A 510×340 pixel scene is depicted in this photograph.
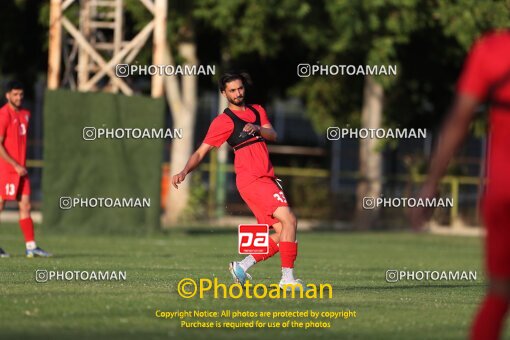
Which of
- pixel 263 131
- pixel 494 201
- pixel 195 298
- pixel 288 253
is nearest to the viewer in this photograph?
pixel 494 201

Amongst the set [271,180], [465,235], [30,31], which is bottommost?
[465,235]

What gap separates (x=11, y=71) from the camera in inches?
1544

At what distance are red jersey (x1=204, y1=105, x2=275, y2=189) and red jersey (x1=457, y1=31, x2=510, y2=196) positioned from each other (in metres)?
6.36

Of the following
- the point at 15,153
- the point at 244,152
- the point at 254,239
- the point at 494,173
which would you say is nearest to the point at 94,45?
the point at 15,153

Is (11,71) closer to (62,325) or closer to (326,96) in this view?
(326,96)

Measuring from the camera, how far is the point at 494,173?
8.28 m

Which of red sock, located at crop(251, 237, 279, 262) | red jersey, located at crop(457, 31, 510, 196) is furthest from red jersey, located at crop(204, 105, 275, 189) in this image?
red jersey, located at crop(457, 31, 510, 196)

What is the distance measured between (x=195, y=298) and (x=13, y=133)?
23.9ft

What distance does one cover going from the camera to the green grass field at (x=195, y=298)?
10953 mm

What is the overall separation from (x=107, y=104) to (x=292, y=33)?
8.56 m

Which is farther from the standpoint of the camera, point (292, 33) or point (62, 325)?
point (292, 33)

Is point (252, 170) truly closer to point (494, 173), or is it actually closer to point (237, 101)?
point (237, 101)

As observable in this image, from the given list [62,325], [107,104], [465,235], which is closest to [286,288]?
[62,325]

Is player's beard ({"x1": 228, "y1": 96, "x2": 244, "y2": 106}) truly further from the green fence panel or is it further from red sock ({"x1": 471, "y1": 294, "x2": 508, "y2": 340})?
the green fence panel
